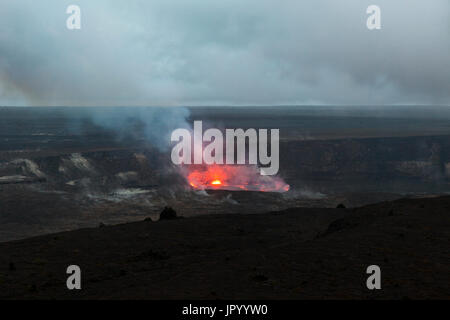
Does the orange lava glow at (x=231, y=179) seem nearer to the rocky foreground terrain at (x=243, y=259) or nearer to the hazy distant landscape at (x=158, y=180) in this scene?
the hazy distant landscape at (x=158, y=180)

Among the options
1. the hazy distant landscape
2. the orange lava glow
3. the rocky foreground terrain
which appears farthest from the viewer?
the orange lava glow

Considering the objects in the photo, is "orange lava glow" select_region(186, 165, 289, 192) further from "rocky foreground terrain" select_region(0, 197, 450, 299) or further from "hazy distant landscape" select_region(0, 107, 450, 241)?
"rocky foreground terrain" select_region(0, 197, 450, 299)

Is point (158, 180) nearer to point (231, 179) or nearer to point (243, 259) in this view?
point (231, 179)

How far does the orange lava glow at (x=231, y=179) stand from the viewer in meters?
95.4

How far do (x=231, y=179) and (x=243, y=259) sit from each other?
73980 mm

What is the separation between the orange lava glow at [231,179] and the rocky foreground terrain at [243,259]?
50.0 meters

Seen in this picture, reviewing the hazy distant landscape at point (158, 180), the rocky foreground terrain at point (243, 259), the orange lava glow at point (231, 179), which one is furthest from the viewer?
the orange lava glow at point (231, 179)

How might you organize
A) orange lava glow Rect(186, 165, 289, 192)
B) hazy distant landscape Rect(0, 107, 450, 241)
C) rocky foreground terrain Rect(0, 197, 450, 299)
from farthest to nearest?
1. orange lava glow Rect(186, 165, 289, 192)
2. hazy distant landscape Rect(0, 107, 450, 241)
3. rocky foreground terrain Rect(0, 197, 450, 299)

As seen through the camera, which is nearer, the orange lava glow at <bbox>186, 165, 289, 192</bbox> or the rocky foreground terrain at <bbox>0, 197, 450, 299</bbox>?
the rocky foreground terrain at <bbox>0, 197, 450, 299</bbox>

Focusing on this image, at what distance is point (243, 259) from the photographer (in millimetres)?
27406

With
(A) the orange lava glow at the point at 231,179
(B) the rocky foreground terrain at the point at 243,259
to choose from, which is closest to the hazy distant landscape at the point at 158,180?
(A) the orange lava glow at the point at 231,179

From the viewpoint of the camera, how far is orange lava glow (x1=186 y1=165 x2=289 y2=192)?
95.4 m

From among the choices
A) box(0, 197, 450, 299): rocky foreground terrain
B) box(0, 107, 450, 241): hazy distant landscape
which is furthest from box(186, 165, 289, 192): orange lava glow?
box(0, 197, 450, 299): rocky foreground terrain

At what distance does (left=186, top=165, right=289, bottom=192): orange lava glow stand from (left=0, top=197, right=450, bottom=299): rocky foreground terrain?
5001cm
